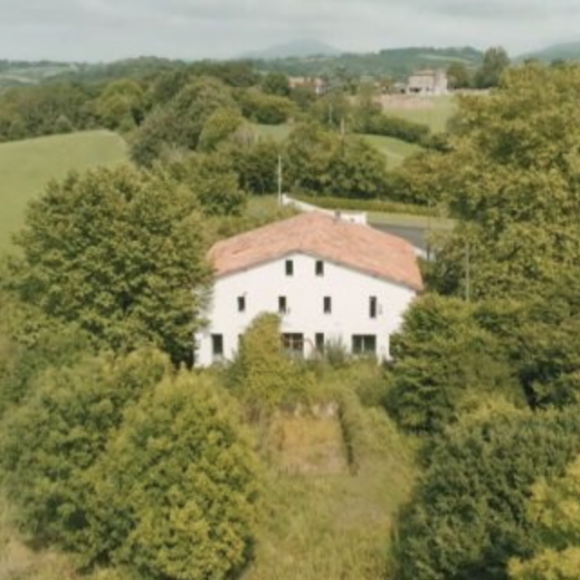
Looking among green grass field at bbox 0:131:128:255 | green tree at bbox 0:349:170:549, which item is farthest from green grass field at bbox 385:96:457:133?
green tree at bbox 0:349:170:549

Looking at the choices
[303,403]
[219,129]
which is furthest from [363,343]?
[219,129]

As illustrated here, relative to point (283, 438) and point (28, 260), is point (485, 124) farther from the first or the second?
point (28, 260)

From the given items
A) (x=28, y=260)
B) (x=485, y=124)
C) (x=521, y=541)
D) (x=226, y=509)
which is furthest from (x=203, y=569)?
(x=485, y=124)

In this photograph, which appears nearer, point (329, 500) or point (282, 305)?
point (329, 500)

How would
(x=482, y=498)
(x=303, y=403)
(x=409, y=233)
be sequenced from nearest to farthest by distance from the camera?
(x=482, y=498)
(x=303, y=403)
(x=409, y=233)

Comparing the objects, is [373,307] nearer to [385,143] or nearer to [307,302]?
[307,302]

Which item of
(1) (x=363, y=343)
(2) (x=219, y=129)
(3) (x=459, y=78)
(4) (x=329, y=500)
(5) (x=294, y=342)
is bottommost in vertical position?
(4) (x=329, y=500)
